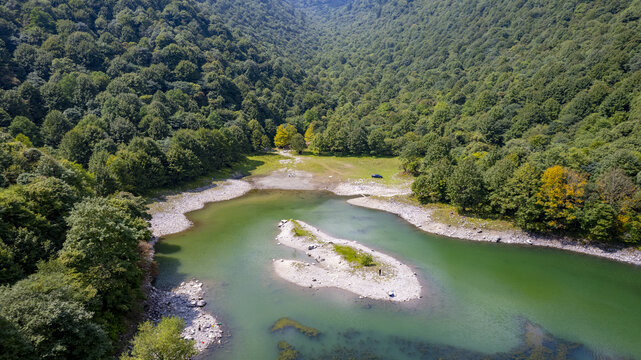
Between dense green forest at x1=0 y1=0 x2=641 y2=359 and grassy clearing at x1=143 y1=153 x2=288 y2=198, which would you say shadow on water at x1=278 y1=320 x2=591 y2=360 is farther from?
grassy clearing at x1=143 y1=153 x2=288 y2=198

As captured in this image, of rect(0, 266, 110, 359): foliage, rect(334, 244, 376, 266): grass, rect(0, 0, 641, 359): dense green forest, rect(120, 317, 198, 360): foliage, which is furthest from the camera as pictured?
rect(334, 244, 376, 266): grass

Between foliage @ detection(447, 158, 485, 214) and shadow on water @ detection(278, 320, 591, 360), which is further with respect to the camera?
foliage @ detection(447, 158, 485, 214)

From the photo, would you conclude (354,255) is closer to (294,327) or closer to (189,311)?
(294,327)

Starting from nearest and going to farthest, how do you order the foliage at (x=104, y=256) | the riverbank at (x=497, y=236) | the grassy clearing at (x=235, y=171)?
→ the foliage at (x=104, y=256), the riverbank at (x=497, y=236), the grassy clearing at (x=235, y=171)

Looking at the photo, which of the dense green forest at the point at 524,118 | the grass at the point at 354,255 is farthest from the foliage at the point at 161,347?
the dense green forest at the point at 524,118

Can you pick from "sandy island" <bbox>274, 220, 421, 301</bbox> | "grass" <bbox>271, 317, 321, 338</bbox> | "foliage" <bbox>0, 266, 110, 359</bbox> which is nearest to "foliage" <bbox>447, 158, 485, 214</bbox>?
"sandy island" <bbox>274, 220, 421, 301</bbox>

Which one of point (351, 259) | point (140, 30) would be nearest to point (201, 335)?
point (351, 259)

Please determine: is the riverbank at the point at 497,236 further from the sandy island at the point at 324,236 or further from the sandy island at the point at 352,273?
the sandy island at the point at 352,273
